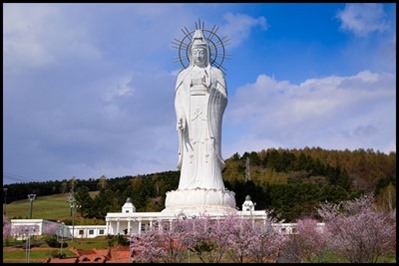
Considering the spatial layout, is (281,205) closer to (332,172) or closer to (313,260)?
(332,172)

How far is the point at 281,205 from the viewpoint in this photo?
159 ft

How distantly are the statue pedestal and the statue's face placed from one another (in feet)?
27.6

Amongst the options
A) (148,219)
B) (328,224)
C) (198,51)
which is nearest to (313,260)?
(328,224)

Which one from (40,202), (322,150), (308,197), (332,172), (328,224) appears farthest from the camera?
(322,150)

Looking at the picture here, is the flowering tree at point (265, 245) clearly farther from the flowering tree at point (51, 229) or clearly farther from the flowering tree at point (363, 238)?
the flowering tree at point (51, 229)

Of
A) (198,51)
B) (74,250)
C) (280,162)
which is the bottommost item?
(74,250)

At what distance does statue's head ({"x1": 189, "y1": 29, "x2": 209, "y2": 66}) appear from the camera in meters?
40.8

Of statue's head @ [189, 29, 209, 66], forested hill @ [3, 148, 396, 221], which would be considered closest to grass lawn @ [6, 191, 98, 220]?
forested hill @ [3, 148, 396, 221]

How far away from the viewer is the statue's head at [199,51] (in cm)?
4081

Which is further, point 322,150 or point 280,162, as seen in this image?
point 322,150

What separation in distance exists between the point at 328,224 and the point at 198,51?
17175mm

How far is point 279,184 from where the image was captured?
173 ft

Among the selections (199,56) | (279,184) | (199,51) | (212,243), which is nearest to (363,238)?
(212,243)

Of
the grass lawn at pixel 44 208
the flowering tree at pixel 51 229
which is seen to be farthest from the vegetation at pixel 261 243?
the grass lawn at pixel 44 208
